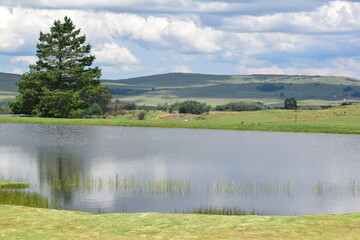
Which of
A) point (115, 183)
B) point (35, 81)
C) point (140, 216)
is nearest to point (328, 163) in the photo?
point (115, 183)

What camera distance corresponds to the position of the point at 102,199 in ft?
102

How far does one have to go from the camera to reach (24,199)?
28844 mm

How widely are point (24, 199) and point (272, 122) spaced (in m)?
82.9

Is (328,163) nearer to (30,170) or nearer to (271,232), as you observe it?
(30,170)

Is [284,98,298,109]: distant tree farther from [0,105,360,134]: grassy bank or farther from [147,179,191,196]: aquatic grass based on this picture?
[147,179,191,196]: aquatic grass

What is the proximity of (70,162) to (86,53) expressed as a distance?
69186mm

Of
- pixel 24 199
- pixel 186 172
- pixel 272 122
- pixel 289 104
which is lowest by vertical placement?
pixel 186 172

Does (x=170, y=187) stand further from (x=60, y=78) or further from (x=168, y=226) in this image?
(x=60, y=78)

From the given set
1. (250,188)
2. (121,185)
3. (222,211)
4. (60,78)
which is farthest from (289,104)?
(222,211)

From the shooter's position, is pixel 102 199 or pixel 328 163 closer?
pixel 102 199

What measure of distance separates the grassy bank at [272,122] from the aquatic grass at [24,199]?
219ft

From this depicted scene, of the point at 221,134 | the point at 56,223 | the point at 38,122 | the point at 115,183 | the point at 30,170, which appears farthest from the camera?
the point at 38,122

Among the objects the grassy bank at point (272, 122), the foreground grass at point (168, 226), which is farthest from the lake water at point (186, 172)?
the grassy bank at point (272, 122)

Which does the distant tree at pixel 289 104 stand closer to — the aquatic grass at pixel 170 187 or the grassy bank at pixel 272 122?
the grassy bank at pixel 272 122
